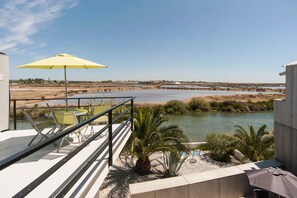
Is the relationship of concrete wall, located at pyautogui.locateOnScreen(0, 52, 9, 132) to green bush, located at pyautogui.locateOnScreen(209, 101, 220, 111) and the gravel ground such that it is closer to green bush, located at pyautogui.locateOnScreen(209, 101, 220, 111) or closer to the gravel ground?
the gravel ground

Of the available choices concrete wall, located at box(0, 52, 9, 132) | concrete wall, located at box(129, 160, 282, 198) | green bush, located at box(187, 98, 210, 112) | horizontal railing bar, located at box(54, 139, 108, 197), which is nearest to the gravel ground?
concrete wall, located at box(129, 160, 282, 198)

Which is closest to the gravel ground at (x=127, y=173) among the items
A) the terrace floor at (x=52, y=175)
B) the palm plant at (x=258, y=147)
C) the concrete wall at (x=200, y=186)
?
the palm plant at (x=258, y=147)

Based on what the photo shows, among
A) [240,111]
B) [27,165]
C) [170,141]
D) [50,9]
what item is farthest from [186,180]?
[240,111]

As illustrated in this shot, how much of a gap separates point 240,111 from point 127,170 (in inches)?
1173

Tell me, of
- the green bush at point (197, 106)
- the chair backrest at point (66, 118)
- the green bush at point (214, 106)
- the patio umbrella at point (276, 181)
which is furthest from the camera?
the green bush at point (214, 106)

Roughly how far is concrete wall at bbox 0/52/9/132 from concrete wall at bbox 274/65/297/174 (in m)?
8.35

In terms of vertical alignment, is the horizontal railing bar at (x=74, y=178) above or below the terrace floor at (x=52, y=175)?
above

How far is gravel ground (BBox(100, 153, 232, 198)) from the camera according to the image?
8.13 meters

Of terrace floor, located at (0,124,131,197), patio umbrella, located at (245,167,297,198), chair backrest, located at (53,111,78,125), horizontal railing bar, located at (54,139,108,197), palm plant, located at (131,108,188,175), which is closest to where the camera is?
horizontal railing bar, located at (54,139,108,197)

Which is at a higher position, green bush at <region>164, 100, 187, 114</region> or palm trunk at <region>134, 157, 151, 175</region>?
green bush at <region>164, 100, 187, 114</region>

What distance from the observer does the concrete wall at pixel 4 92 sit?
6324 millimetres

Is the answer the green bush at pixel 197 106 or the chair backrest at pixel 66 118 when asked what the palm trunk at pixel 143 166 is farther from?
the green bush at pixel 197 106

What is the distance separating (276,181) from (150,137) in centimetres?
496

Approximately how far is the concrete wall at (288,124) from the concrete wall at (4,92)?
835 cm
